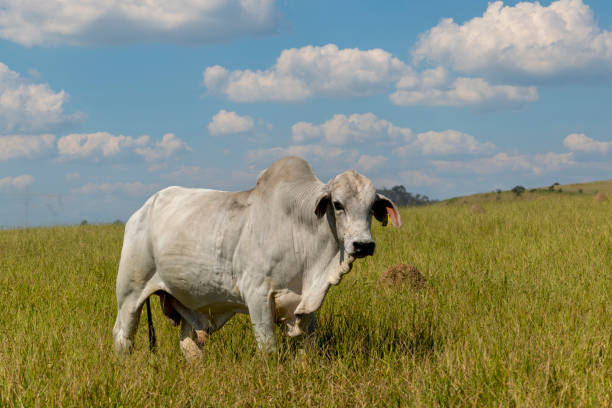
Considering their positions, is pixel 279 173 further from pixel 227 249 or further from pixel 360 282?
pixel 360 282

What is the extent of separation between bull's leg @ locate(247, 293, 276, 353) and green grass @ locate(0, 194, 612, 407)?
132 mm

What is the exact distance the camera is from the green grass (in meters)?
3.65

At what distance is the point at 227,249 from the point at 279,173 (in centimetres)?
73

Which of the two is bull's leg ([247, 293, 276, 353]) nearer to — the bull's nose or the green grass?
the green grass

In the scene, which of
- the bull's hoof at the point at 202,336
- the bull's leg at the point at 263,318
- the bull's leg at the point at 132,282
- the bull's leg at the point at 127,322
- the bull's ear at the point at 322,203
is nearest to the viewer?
the bull's ear at the point at 322,203

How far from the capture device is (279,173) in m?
4.48

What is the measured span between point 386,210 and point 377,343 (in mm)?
1393

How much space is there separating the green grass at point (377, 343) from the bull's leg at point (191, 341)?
12 cm

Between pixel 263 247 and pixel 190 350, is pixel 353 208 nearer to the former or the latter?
pixel 263 247

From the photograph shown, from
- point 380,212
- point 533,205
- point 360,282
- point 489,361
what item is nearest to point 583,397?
point 489,361

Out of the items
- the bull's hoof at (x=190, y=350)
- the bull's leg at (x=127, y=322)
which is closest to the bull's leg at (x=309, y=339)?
the bull's hoof at (x=190, y=350)

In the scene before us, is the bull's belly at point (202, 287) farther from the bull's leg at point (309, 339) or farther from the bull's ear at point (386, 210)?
the bull's ear at point (386, 210)

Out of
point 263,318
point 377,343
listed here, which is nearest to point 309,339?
point 263,318

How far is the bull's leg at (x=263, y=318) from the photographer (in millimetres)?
4188
